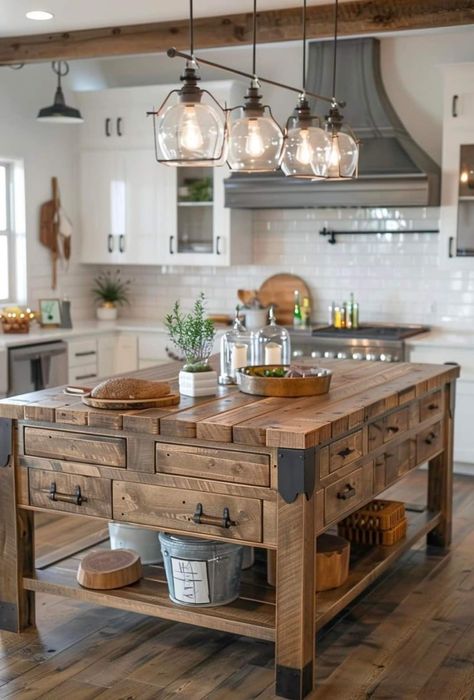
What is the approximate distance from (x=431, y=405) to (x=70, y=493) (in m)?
1.84

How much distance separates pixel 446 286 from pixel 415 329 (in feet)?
1.40

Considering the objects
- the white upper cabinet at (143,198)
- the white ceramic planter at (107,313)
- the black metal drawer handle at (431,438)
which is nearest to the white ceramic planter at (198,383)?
the black metal drawer handle at (431,438)

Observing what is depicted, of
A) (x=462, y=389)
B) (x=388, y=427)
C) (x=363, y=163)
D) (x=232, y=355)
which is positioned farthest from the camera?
(x=363, y=163)

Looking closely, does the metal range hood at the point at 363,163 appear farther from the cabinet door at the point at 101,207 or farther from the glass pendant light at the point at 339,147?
the glass pendant light at the point at 339,147

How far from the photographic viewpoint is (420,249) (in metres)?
7.04

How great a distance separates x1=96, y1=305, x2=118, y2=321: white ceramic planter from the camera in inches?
310

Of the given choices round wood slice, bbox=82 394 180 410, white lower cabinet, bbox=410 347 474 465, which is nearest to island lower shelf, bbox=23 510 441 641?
round wood slice, bbox=82 394 180 410

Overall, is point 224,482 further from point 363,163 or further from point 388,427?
point 363,163

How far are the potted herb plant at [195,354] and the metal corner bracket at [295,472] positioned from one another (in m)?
0.76

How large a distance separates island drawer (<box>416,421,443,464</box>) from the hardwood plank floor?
1.96 feet

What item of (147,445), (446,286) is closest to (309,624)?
(147,445)

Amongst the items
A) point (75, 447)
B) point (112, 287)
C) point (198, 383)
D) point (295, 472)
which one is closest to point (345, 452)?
point (295, 472)

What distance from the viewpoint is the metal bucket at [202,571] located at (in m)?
3.66

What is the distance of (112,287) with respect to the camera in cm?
796
